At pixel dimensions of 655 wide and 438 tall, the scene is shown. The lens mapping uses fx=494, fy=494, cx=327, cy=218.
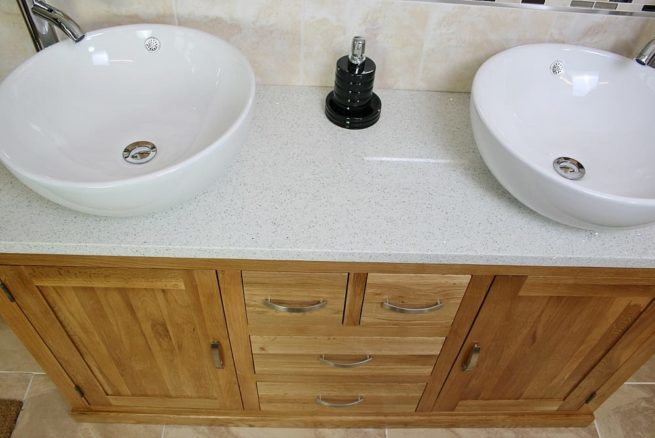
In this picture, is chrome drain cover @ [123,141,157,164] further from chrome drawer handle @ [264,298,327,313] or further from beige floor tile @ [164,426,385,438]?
beige floor tile @ [164,426,385,438]

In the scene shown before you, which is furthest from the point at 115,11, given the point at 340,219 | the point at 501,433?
the point at 501,433

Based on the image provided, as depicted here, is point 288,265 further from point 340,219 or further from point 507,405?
point 507,405

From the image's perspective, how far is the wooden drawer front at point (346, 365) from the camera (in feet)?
3.63

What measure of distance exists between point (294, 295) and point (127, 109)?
1.67ft

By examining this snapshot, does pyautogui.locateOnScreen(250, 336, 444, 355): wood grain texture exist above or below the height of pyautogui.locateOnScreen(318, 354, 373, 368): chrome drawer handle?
above

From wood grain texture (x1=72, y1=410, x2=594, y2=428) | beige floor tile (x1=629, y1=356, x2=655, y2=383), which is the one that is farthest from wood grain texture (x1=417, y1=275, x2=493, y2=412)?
beige floor tile (x1=629, y1=356, x2=655, y2=383)

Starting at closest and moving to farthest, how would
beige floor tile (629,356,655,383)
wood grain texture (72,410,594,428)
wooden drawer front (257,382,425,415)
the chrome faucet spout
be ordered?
the chrome faucet spout, wooden drawer front (257,382,425,415), wood grain texture (72,410,594,428), beige floor tile (629,356,655,383)

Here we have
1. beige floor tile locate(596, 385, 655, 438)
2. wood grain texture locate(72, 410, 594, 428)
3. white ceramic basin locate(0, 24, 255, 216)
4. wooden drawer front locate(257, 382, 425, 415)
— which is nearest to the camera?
white ceramic basin locate(0, 24, 255, 216)

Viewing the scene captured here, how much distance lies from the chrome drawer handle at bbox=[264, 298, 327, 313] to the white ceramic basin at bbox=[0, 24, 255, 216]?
0.89 ft

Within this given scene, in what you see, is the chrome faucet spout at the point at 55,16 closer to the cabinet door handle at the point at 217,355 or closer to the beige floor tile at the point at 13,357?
the cabinet door handle at the point at 217,355

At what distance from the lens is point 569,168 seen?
3.20ft

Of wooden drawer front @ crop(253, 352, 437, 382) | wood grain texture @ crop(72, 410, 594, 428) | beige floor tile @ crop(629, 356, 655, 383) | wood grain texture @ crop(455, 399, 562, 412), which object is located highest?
wooden drawer front @ crop(253, 352, 437, 382)

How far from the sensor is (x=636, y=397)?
152 cm

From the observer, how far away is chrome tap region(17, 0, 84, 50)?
903 mm
